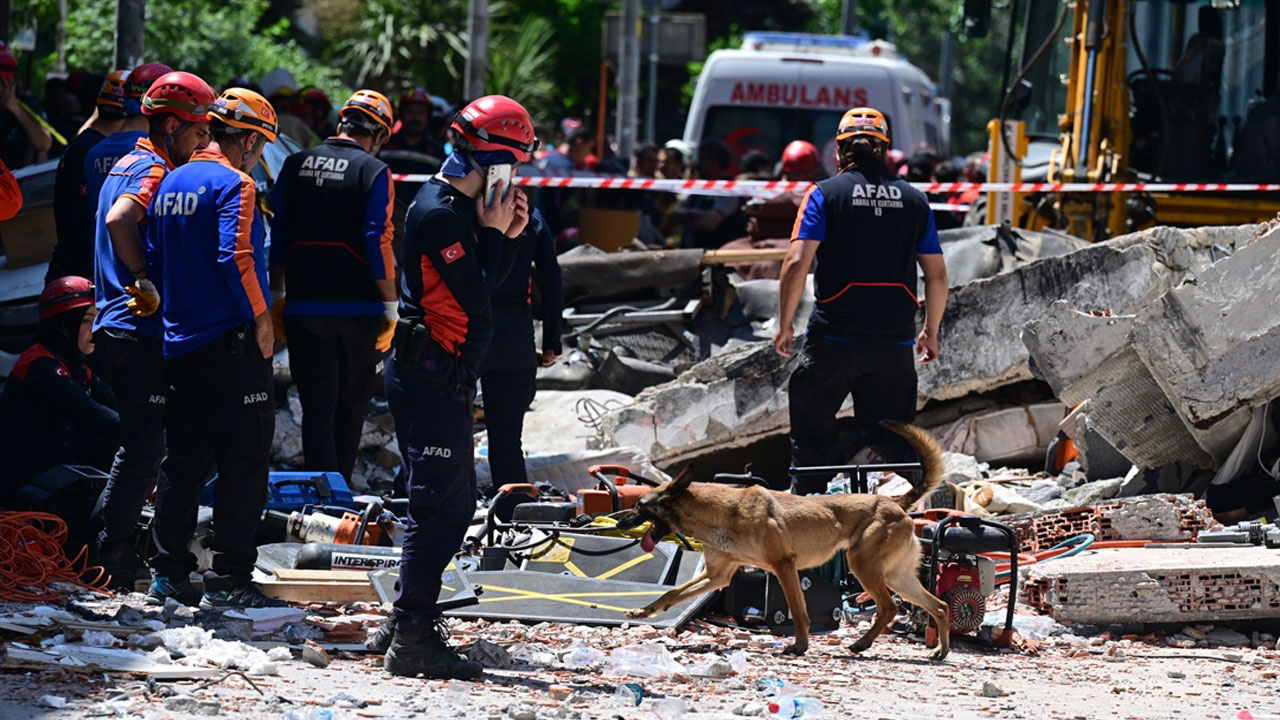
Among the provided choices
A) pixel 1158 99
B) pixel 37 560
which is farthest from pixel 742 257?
pixel 37 560

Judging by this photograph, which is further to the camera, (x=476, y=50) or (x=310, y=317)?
(x=476, y=50)

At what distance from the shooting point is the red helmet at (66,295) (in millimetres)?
7137

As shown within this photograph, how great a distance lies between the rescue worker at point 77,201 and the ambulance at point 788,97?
10.5 m

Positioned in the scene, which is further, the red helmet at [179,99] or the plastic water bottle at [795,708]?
the red helmet at [179,99]

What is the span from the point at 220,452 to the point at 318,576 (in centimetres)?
73

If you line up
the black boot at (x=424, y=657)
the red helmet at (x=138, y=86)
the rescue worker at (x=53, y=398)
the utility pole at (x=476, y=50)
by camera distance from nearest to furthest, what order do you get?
the black boot at (x=424, y=657), the rescue worker at (x=53, y=398), the red helmet at (x=138, y=86), the utility pole at (x=476, y=50)

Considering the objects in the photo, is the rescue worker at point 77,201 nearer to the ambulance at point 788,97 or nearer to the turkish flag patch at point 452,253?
the turkish flag patch at point 452,253

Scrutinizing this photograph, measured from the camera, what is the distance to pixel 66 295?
7.15 metres

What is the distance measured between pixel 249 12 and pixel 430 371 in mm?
28635

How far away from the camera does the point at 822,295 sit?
7.68m

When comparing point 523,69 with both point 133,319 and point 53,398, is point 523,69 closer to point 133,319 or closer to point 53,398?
A: point 53,398

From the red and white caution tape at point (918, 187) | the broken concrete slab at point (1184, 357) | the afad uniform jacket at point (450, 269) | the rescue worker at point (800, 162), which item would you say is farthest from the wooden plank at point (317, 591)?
the rescue worker at point (800, 162)

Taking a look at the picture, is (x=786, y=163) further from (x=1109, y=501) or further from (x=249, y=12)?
(x=249, y=12)

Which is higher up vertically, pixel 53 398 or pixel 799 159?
pixel 799 159
